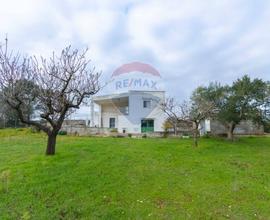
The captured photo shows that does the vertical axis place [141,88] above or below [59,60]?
above

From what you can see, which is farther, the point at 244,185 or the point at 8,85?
the point at 8,85

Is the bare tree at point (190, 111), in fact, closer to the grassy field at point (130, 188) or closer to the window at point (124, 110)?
the grassy field at point (130, 188)

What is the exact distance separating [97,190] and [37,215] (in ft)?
5.70

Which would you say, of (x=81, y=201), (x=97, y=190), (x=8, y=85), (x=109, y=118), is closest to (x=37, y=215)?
(x=81, y=201)

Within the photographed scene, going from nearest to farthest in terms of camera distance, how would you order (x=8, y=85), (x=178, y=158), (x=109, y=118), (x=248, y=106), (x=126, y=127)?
(x=8, y=85), (x=178, y=158), (x=248, y=106), (x=126, y=127), (x=109, y=118)

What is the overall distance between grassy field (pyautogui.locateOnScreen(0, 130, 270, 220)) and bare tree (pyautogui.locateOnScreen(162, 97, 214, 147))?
6057 mm

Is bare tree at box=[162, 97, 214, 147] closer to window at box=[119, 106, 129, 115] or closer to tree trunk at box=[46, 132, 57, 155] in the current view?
window at box=[119, 106, 129, 115]

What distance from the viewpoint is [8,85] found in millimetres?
8766

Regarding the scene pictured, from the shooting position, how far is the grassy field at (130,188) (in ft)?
18.9

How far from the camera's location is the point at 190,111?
62.2 feet

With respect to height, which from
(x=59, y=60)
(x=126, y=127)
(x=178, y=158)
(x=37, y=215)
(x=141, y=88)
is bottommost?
(x=37, y=215)

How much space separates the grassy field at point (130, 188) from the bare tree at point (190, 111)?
6057mm

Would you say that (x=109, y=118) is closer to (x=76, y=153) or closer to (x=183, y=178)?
(x=76, y=153)

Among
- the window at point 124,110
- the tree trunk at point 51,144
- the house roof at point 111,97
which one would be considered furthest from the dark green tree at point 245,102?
the tree trunk at point 51,144
